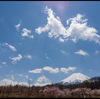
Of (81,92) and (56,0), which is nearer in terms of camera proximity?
(56,0)

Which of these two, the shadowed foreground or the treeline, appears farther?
the treeline

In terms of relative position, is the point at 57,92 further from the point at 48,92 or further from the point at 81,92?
the point at 81,92

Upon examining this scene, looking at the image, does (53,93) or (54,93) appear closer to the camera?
(54,93)

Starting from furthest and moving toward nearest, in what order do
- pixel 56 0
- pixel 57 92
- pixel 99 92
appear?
1. pixel 99 92
2. pixel 57 92
3. pixel 56 0

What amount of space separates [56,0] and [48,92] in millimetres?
28632

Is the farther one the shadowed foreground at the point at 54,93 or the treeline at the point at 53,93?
the treeline at the point at 53,93

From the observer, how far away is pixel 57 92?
33.8m

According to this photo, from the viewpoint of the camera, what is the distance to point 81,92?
4088 cm

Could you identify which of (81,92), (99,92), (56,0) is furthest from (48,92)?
(56,0)

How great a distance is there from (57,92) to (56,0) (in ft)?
93.4

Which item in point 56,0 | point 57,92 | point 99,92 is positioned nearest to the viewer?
point 56,0

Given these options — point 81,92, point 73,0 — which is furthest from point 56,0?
point 81,92

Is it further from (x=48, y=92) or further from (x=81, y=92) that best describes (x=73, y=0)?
(x=81, y=92)

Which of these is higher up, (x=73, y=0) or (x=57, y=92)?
(x=73, y=0)
